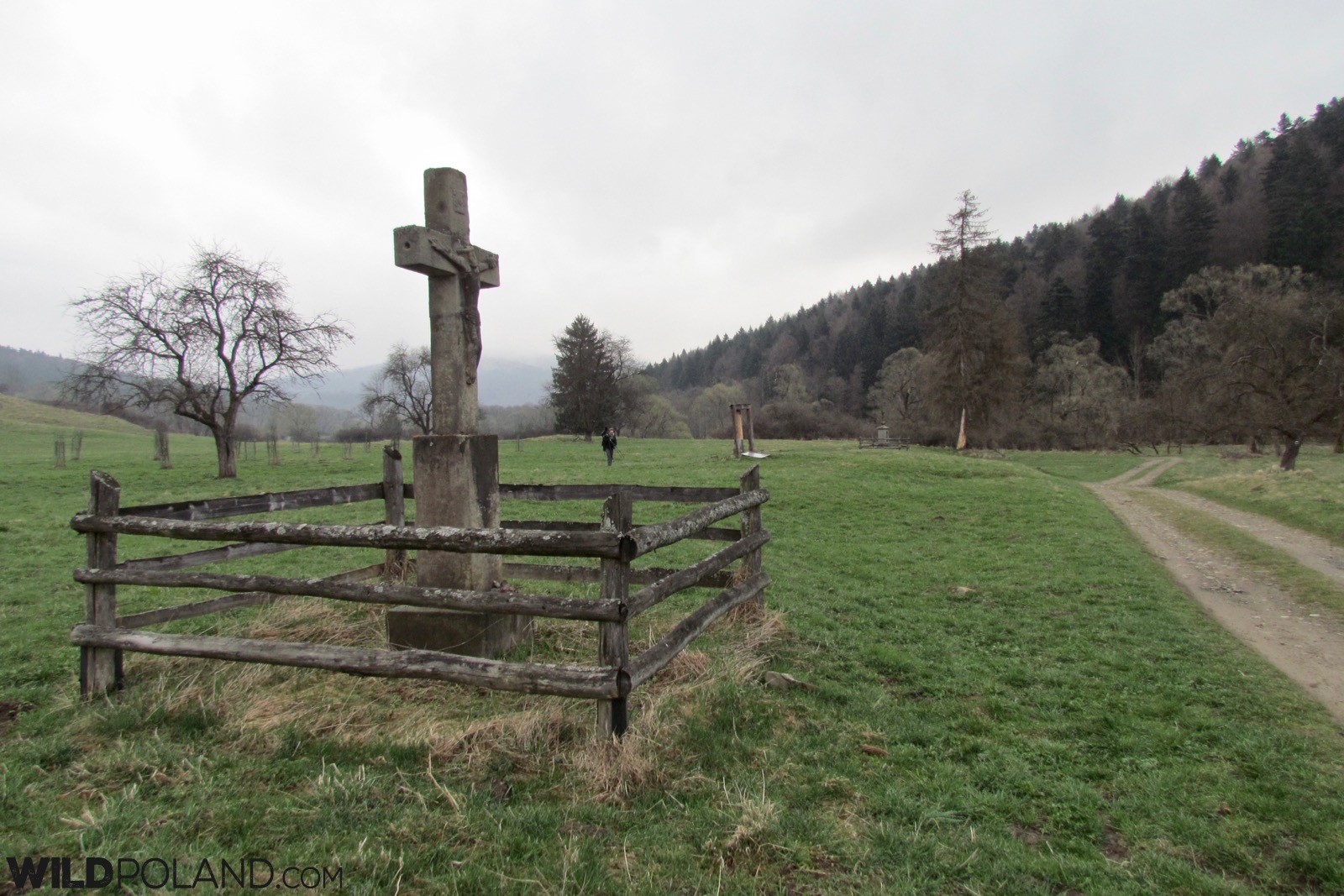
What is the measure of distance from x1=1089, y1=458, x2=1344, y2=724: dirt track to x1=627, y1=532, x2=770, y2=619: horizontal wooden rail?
15.4 feet

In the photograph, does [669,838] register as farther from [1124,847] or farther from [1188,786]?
[1188,786]

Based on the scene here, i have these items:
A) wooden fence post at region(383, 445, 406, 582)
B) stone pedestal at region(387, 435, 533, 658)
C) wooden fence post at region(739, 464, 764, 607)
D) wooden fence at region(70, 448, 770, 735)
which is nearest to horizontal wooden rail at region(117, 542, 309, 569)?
wooden fence at region(70, 448, 770, 735)

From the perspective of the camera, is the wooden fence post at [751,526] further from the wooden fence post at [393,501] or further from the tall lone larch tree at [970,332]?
the tall lone larch tree at [970,332]

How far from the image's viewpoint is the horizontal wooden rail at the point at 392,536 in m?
3.92

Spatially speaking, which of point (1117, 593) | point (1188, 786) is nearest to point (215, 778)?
point (1188, 786)

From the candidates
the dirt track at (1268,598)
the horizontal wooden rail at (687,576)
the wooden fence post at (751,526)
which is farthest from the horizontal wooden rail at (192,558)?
the dirt track at (1268,598)

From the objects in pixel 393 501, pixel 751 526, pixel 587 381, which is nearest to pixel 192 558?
pixel 393 501

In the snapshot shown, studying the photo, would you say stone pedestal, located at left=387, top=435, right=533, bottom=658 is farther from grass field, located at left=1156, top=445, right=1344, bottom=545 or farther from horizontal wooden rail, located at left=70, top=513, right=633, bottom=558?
grass field, located at left=1156, top=445, right=1344, bottom=545

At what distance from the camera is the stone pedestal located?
218 inches

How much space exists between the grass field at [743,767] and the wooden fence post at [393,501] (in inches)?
40.5

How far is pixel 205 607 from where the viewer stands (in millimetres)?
6133

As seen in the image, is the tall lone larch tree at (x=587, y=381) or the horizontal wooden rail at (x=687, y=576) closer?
the horizontal wooden rail at (x=687, y=576)

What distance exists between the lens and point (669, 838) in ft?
10.2

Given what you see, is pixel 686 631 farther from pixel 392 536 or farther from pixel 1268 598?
pixel 1268 598
